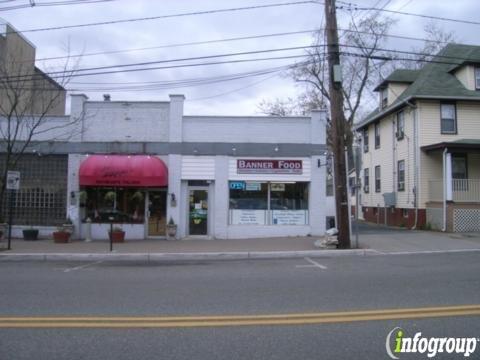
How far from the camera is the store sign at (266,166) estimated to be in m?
19.3

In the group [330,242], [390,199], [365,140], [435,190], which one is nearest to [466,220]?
[435,190]

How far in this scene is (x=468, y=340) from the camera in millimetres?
5371

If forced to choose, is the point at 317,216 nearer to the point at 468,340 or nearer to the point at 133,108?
the point at 133,108

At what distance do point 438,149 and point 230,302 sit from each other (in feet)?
62.3

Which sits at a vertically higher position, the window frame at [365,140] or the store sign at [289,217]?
the window frame at [365,140]

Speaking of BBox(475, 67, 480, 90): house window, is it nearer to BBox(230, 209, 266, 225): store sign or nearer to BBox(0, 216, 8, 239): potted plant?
BBox(230, 209, 266, 225): store sign

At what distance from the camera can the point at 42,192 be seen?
19719 mm

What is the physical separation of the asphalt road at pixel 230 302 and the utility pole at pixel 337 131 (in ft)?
7.68

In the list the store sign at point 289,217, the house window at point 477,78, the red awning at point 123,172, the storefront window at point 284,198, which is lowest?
the store sign at point 289,217

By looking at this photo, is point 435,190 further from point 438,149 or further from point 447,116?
point 447,116

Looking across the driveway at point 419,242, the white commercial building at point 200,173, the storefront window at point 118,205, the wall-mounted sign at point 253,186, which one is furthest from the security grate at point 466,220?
the storefront window at point 118,205

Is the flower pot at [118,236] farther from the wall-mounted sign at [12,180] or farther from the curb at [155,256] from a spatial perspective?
the wall-mounted sign at [12,180]

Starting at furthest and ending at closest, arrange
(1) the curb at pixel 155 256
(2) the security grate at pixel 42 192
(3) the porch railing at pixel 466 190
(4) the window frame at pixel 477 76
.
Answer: (4) the window frame at pixel 477 76 → (3) the porch railing at pixel 466 190 → (2) the security grate at pixel 42 192 → (1) the curb at pixel 155 256

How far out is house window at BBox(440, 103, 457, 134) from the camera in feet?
80.2
